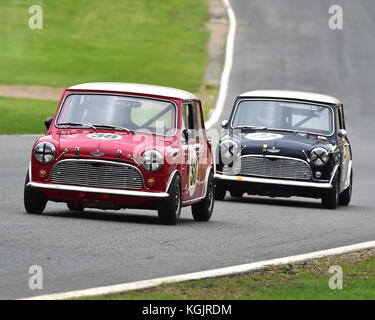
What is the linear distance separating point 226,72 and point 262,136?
30034 mm

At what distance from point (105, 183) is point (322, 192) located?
19.3ft

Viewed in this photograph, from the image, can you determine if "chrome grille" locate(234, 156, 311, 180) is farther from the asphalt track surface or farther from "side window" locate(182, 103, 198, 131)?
"side window" locate(182, 103, 198, 131)

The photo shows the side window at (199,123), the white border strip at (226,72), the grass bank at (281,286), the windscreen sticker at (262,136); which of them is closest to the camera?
the grass bank at (281,286)

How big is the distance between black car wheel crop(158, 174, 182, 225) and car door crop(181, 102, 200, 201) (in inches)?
10.0

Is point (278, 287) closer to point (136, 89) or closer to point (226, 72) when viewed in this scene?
point (136, 89)

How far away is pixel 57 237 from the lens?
1209 cm

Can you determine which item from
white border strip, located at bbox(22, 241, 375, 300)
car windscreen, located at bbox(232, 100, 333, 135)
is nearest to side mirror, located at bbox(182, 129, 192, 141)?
white border strip, located at bbox(22, 241, 375, 300)

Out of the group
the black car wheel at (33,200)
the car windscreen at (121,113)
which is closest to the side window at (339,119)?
the car windscreen at (121,113)

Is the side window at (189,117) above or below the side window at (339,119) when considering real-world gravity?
above

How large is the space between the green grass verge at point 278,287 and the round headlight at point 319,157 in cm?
758

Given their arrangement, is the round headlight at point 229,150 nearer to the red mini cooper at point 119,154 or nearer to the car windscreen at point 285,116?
the car windscreen at point 285,116

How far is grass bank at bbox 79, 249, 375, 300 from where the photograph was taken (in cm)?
887

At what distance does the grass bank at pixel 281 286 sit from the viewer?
29.1ft
